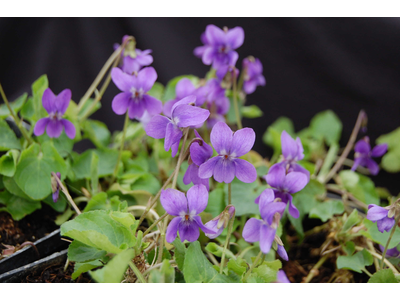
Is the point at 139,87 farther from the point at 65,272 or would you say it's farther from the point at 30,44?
the point at 30,44

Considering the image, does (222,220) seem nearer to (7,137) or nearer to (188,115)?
(188,115)

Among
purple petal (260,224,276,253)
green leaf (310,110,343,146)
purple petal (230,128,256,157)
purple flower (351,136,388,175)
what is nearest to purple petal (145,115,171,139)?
purple petal (230,128,256,157)

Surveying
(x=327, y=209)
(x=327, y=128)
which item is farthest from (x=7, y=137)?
(x=327, y=128)

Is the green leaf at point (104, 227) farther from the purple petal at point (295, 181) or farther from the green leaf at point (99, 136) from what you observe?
the green leaf at point (99, 136)

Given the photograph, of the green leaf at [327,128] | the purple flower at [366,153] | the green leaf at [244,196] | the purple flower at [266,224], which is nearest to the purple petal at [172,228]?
the purple flower at [266,224]

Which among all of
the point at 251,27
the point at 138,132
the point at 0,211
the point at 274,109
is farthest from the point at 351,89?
the point at 0,211

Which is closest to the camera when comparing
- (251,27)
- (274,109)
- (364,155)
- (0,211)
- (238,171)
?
(238,171)
